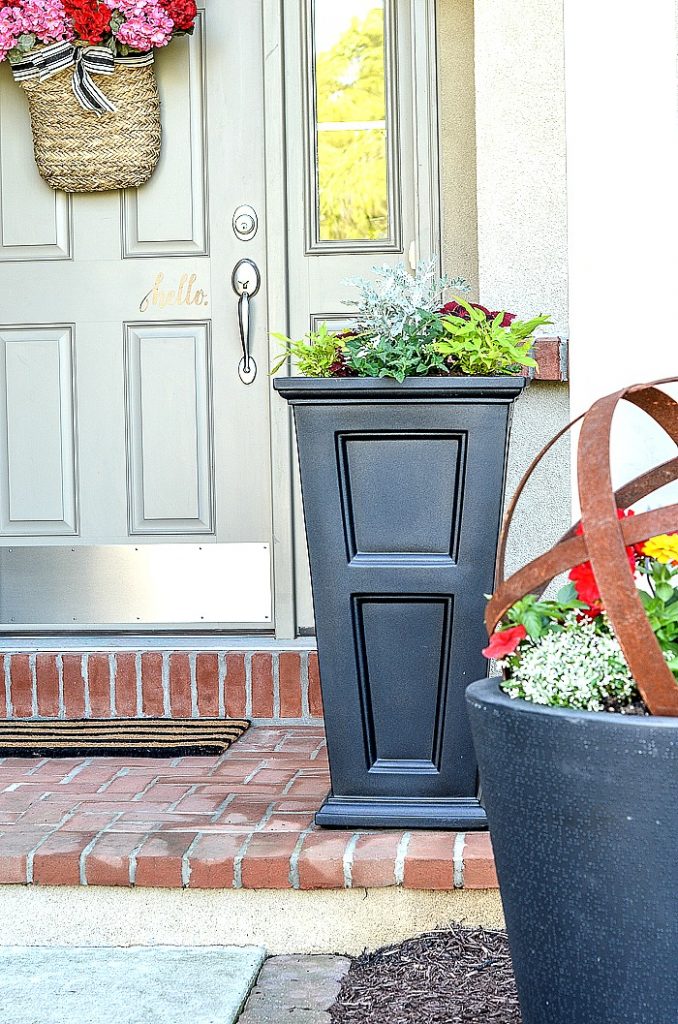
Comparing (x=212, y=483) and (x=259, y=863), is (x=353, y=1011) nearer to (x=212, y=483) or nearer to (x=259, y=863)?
(x=259, y=863)

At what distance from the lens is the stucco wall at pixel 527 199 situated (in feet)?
9.36

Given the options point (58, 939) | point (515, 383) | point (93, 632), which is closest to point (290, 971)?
point (58, 939)

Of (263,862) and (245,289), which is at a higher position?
(245,289)

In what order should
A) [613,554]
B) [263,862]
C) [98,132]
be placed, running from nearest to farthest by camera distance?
[613,554], [263,862], [98,132]

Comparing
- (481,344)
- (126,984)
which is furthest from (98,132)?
(126,984)

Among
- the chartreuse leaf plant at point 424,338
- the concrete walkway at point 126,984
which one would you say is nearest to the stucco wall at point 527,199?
the chartreuse leaf plant at point 424,338

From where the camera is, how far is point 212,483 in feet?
11.4

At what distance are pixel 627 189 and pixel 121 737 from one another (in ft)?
6.19

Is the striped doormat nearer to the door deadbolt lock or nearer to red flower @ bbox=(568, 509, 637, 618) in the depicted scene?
the door deadbolt lock

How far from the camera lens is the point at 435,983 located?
189cm

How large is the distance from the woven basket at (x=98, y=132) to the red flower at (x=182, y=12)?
0.16 metres

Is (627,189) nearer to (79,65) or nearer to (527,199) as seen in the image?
(527,199)

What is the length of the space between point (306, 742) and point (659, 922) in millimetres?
1741

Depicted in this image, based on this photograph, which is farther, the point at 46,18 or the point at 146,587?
the point at 146,587
